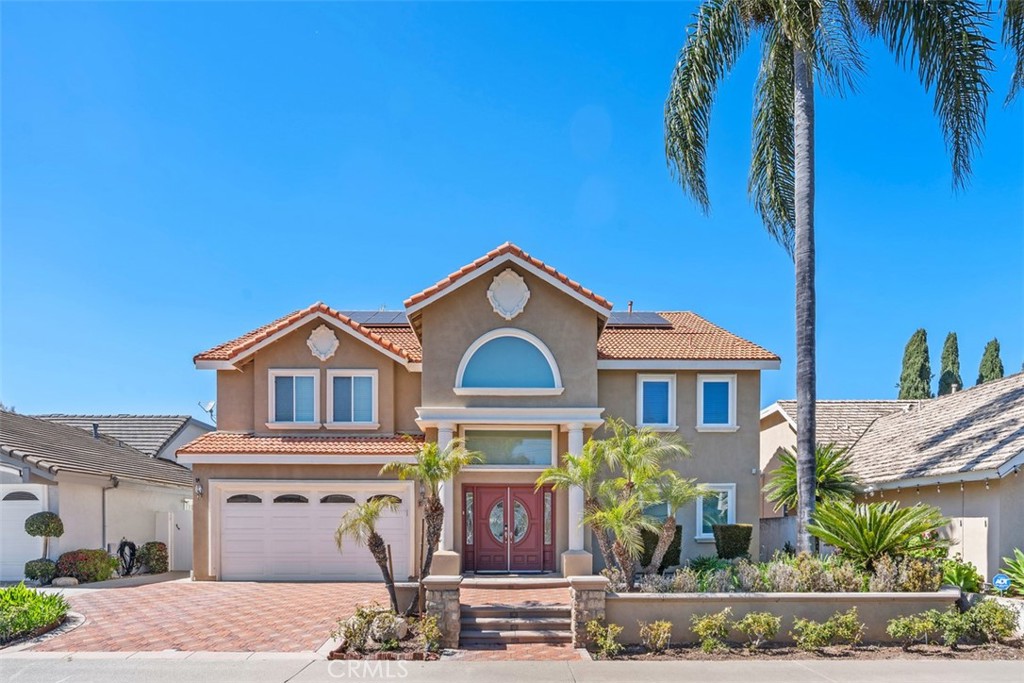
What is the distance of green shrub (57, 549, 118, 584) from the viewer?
17438 millimetres

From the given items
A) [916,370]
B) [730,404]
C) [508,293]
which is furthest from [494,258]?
[916,370]

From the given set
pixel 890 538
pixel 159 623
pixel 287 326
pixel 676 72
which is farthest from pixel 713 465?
pixel 159 623

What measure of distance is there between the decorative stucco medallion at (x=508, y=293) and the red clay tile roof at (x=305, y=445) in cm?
397

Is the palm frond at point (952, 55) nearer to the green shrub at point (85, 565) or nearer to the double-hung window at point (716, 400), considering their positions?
the double-hung window at point (716, 400)

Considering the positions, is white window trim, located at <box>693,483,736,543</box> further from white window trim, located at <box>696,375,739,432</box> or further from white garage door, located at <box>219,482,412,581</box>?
white garage door, located at <box>219,482,412,581</box>

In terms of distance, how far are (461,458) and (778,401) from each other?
52.9ft

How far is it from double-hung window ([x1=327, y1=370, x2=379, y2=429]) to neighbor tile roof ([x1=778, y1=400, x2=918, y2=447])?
13.1 m

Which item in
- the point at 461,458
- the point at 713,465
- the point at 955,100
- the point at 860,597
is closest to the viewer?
the point at 860,597

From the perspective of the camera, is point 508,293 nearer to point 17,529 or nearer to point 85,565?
point 85,565

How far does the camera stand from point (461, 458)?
1268cm

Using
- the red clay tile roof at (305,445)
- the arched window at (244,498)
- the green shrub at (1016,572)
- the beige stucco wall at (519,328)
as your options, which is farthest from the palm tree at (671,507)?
the arched window at (244,498)

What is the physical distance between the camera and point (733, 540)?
16953mm

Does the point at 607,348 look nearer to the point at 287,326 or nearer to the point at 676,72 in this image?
the point at 676,72

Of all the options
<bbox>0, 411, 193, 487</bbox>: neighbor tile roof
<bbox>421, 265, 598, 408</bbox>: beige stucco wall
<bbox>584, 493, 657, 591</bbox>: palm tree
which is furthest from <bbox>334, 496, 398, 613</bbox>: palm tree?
<bbox>0, 411, 193, 487</bbox>: neighbor tile roof
